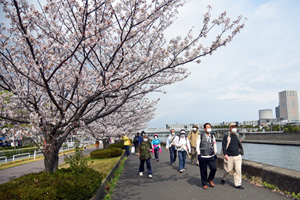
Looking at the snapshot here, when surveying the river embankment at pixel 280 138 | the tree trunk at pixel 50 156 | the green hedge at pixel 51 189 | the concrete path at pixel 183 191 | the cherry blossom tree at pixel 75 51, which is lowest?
the river embankment at pixel 280 138

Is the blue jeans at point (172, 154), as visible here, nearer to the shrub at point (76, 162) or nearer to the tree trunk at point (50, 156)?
the shrub at point (76, 162)

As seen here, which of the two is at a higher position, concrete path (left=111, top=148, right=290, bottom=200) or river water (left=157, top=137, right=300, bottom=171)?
concrete path (left=111, top=148, right=290, bottom=200)

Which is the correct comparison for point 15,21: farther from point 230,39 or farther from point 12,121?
point 230,39

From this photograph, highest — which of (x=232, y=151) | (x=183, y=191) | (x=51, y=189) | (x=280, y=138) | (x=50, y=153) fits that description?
(x=50, y=153)

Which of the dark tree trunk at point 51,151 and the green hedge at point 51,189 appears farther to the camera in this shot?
the dark tree trunk at point 51,151

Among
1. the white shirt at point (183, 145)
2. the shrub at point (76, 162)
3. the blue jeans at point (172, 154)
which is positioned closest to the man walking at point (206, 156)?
the white shirt at point (183, 145)

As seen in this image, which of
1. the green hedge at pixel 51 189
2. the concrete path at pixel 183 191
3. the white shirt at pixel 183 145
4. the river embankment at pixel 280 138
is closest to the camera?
the green hedge at pixel 51 189

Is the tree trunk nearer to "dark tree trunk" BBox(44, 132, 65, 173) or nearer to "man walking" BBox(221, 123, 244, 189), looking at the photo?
"dark tree trunk" BBox(44, 132, 65, 173)

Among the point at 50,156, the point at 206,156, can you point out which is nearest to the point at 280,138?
the point at 206,156

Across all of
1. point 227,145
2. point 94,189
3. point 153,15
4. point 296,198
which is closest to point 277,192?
point 296,198

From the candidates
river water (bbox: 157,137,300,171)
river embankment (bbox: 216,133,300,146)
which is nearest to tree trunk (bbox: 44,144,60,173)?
river water (bbox: 157,137,300,171)

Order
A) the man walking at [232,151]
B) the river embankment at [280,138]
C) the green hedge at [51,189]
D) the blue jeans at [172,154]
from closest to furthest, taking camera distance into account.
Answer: the green hedge at [51,189] → the man walking at [232,151] → the blue jeans at [172,154] → the river embankment at [280,138]

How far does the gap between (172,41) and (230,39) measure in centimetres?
150

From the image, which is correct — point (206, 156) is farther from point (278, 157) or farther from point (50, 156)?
point (278, 157)
